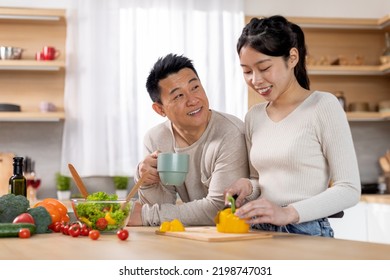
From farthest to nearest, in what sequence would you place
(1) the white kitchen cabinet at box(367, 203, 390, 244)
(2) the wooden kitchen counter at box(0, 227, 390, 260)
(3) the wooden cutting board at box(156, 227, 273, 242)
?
1. (1) the white kitchen cabinet at box(367, 203, 390, 244)
2. (3) the wooden cutting board at box(156, 227, 273, 242)
3. (2) the wooden kitchen counter at box(0, 227, 390, 260)

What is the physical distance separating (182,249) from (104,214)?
0.50 metres

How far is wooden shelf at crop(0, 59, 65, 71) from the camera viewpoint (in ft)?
16.1

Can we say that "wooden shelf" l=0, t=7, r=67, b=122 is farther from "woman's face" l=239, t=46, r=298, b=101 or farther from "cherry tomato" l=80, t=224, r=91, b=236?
"cherry tomato" l=80, t=224, r=91, b=236

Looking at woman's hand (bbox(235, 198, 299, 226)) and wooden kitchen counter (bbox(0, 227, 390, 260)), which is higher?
woman's hand (bbox(235, 198, 299, 226))

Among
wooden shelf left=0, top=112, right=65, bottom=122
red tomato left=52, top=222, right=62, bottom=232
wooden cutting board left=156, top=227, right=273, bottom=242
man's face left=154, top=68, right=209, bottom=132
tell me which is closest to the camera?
wooden cutting board left=156, top=227, right=273, bottom=242

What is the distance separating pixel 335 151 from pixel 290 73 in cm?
34

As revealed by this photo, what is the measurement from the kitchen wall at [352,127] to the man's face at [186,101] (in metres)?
2.79

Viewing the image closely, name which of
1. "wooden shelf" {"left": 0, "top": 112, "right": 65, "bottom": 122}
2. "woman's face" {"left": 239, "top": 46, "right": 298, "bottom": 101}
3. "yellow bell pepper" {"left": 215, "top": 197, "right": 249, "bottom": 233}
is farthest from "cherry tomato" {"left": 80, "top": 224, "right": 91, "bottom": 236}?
"wooden shelf" {"left": 0, "top": 112, "right": 65, "bottom": 122}

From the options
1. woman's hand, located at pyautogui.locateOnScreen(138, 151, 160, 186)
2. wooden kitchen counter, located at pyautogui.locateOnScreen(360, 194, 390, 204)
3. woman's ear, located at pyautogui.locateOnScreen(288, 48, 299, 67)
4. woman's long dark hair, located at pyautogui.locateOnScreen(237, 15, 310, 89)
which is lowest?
wooden kitchen counter, located at pyautogui.locateOnScreen(360, 194, 390, 204)

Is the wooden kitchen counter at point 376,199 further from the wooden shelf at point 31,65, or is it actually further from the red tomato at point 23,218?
the red tomato at point 23,218

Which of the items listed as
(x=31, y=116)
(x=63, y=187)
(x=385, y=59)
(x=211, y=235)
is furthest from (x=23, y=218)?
(x=385, y=59)

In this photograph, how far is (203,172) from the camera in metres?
2.63

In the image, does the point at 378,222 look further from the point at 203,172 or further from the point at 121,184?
the point at 203,172

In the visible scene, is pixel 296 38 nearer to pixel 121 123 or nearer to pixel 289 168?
pixel 289 168
